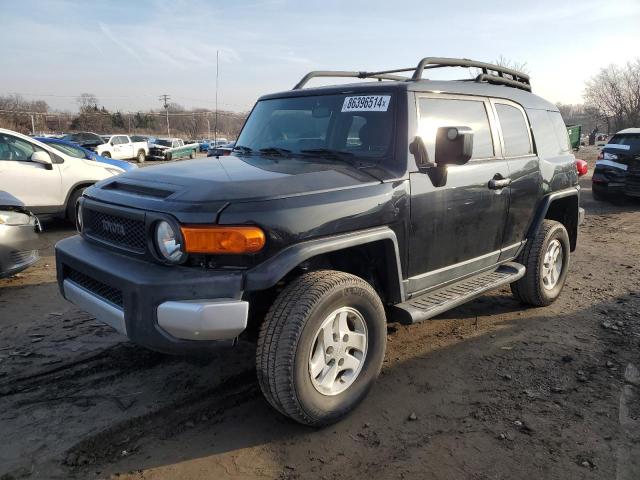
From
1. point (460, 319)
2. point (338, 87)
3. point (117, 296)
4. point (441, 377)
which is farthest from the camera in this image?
point (460, 319)

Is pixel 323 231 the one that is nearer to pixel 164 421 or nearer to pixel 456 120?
pixel 164 421

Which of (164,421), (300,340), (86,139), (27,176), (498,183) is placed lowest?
(164,421)

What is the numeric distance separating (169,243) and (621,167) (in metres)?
11.4

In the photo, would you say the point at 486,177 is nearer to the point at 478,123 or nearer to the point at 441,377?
the point at 478,123

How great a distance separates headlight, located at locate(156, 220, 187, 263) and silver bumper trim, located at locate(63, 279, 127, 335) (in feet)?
A: 1.30

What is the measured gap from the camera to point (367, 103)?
11.9 ft

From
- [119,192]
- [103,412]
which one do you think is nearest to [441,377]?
[103,412]

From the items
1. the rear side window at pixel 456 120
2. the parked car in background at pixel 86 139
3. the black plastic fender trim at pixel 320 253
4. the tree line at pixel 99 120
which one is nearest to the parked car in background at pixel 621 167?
the rear side window at pixel 456 120

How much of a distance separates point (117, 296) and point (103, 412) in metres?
0.80

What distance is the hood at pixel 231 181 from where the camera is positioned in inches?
107

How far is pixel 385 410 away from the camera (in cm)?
318

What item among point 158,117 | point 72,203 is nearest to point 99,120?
point 158,117

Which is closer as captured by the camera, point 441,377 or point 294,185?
point 294,185

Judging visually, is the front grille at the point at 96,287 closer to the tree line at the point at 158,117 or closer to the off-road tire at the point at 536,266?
the off-road tire at the point at 536,266
